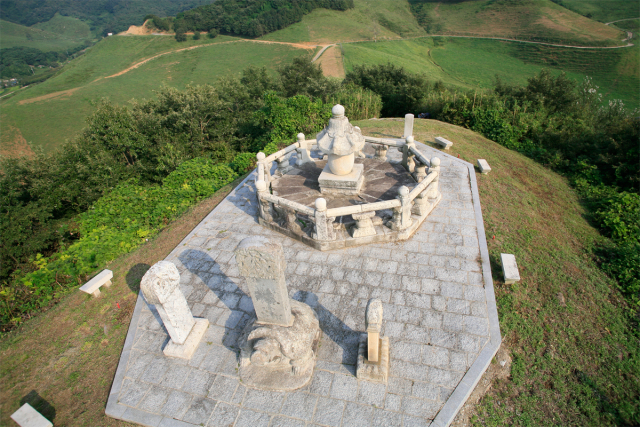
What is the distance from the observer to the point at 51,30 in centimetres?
14850

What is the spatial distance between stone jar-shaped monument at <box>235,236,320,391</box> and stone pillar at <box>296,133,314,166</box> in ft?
23.0

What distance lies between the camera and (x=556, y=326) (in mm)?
6848

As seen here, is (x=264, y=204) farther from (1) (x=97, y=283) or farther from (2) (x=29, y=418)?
(2) (x=29, y=418)

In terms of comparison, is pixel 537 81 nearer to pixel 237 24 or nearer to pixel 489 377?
pixel 489 377

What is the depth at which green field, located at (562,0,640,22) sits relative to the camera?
2557 inches

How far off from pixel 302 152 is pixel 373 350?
808cm

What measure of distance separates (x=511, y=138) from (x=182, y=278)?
1665cm

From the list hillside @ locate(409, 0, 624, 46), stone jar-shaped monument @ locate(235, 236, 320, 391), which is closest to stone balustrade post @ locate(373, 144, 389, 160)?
stone jar-shaped monument @ locate(235, 236, 320, 391)

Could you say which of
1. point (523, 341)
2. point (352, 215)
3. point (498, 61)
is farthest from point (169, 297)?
point (498, 61)

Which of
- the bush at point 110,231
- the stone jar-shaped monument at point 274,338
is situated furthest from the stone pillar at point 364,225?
the bush at point 110,231

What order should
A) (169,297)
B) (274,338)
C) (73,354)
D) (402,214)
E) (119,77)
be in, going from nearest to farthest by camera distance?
(274,338) → (169,297) → (73,354) → (402,214) → (119,77)

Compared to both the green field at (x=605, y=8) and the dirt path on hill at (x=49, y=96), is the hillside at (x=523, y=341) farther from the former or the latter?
the green field at (x=605, y=8)

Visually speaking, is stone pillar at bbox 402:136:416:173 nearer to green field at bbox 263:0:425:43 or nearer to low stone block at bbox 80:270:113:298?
low stone block at bbox 80:270:113:298

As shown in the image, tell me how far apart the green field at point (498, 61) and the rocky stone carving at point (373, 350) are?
42.8 m
